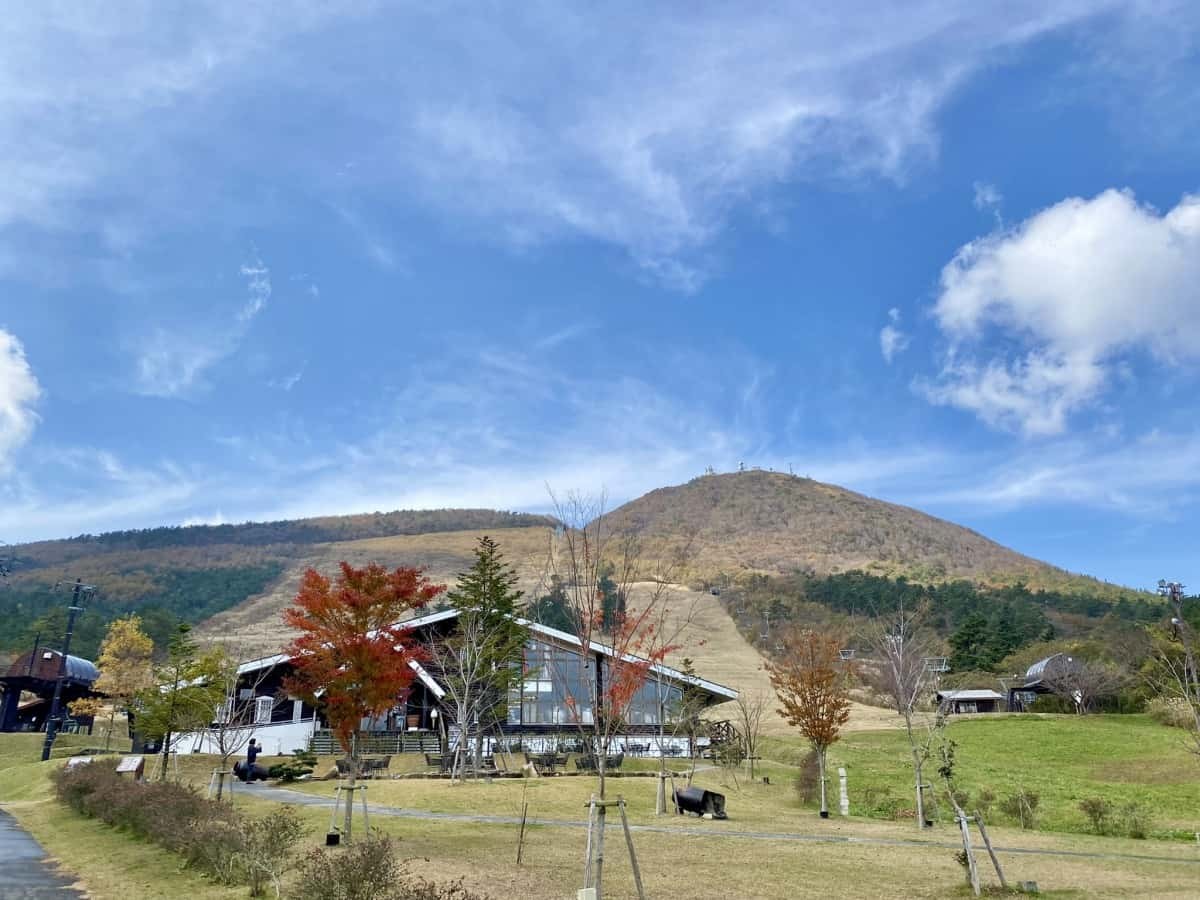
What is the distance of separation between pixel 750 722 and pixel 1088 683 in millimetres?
29546

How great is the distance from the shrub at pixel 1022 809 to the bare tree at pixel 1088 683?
3831 centimetres

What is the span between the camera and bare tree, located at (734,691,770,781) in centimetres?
3582

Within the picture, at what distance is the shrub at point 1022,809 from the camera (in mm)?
22625

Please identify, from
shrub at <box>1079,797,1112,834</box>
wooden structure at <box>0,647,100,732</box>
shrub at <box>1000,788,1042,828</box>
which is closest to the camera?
shrub at <box>1079,797,1112,834</box>

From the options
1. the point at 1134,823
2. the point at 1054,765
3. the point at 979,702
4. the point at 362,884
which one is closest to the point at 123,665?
the point at 362,884

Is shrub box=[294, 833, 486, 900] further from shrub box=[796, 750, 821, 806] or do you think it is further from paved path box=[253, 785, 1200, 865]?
shrub box=[796, 750, 821, 806]

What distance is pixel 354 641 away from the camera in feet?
53.1

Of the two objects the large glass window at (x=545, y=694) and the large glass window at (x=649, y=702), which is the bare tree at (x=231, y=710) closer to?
→ the large glass window at (x=545, y=694)

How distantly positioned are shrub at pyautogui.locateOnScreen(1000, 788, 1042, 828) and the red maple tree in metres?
17.3

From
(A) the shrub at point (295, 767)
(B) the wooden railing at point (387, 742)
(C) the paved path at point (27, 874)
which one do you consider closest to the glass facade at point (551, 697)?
(B) the wooden railing at point (387, 742)

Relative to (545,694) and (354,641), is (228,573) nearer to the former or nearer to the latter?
(545,694)

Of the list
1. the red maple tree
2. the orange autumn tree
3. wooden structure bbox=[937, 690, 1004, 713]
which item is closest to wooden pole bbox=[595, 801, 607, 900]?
the red maple tree

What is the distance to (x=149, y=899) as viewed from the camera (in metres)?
11.4

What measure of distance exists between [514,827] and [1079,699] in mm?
52125
